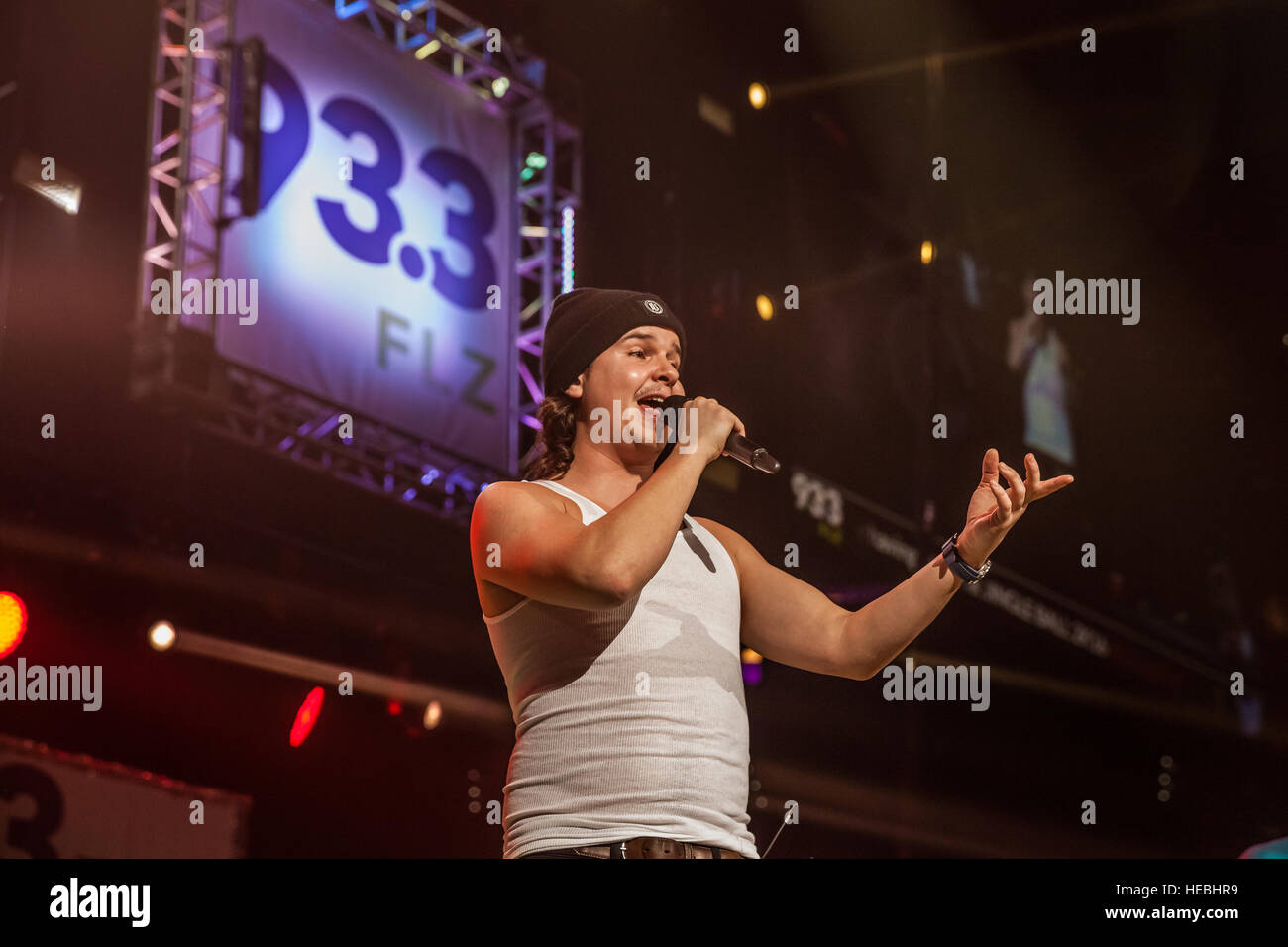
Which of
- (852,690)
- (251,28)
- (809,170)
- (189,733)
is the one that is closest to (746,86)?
(809,170)

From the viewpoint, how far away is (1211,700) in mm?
7391

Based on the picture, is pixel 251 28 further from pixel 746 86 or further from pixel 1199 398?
pixel 1199 398

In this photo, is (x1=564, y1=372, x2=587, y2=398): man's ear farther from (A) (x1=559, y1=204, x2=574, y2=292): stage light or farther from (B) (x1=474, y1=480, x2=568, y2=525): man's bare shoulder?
(A) (x1=559, y1=204, x2=574, y2=292): stage light

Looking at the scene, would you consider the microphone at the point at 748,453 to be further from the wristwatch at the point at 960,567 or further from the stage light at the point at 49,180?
the stage light at the point at 49,180

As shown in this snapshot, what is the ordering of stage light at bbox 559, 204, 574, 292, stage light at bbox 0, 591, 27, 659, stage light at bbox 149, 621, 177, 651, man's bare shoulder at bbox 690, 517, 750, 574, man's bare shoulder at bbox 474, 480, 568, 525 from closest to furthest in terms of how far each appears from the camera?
man's bare shoulder at bbox 474, 480, 568, 525 → man's bare shoulder at bbox 690, 517, 750, 574 → stage light at bbox 0, 591, 27, 659 → stage light at bbox 149, 621, 177, 651 → stage light at bbox 559, 204, 574, 292

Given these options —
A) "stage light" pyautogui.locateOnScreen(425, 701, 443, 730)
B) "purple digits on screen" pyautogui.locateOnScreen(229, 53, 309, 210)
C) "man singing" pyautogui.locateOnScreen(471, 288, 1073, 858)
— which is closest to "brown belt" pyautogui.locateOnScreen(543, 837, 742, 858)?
"man singing" pyautogui.locateOnScreen(471, 288, 1073, 858)

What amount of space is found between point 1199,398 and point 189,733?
172 inches

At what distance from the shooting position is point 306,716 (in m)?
5.09

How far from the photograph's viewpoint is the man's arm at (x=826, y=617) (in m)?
2.03

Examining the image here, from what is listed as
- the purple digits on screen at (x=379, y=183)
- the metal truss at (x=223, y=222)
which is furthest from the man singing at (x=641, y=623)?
the purple digits on screen at (x=379, y=183)

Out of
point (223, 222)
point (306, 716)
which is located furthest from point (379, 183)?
point (306, 716)

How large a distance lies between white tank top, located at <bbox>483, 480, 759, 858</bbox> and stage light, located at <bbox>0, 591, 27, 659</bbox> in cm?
278

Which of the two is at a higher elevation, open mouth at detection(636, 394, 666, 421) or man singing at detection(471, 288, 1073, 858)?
open mouth at detection(636, 394, 666, 421)

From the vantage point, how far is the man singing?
1705 millimetres
